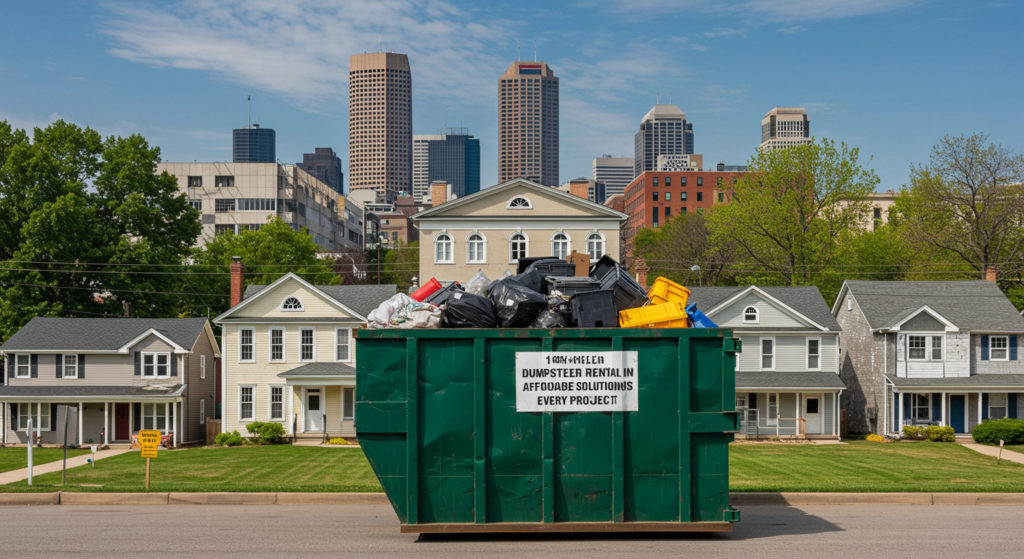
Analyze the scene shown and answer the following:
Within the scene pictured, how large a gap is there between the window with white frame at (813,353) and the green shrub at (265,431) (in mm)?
23419

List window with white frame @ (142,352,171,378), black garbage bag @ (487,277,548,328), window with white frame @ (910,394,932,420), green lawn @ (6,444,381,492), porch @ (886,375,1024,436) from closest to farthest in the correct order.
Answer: black garbage bag @ (487,277,548,328) < green lawn @ (6,444,381,492) < porch @ (886,375,1024,436) < window with white frame @ (910,394,932,420) < window with white frame @ (142,352,171,378)

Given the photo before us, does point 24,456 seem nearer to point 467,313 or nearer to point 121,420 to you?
point 121,420

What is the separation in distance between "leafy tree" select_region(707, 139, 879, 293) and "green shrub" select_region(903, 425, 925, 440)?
17188 millimetres

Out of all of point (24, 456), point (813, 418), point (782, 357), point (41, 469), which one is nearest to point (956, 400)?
point (813, 418)

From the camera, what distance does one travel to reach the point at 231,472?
24766mm

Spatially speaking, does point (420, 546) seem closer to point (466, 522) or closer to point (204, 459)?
point (466, 522)

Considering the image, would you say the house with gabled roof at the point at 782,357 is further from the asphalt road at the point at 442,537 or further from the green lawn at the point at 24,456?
the green lawn at the point at 24,456

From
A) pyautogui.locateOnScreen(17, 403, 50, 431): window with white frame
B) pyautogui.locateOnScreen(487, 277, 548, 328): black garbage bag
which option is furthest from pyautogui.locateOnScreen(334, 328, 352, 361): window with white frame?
pyautogui.locateOnScreen(487, 277, 548, 328): black garbage bag

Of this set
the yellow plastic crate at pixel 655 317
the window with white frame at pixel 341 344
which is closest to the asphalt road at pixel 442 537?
the yellow plastic crate at pixel 655 317

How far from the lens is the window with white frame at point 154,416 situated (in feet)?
132

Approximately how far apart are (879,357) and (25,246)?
136 ft

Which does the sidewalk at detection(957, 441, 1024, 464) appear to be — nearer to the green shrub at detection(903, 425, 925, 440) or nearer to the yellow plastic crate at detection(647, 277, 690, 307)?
the green shrub at detection(903, 425, 925, 440)

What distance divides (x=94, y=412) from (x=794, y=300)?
3211 centimetres

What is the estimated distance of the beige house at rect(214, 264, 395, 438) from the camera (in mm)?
39812
